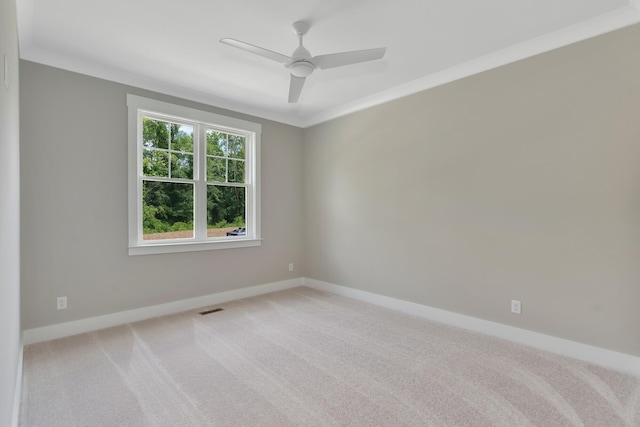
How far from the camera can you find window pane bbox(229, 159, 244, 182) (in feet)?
14.5

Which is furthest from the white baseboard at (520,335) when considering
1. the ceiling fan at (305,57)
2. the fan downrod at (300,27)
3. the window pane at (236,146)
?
the fan downrod at (300,27)

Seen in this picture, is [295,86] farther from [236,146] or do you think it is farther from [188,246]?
[188,246]

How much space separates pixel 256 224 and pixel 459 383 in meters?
3.23

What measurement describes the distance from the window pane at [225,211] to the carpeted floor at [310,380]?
1.38m

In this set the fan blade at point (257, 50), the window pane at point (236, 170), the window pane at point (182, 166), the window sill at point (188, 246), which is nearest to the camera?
the fan blade at point (257, 50)

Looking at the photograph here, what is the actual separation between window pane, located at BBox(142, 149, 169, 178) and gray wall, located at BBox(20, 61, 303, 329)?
0.23 metres

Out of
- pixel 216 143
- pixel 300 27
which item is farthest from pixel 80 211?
pixel 300 27

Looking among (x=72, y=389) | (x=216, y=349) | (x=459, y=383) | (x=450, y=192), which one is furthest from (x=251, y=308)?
(x=450, y=192)

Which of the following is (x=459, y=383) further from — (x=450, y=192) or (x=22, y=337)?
(x=22, y=337)

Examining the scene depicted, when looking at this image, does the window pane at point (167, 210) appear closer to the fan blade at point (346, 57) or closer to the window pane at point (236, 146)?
the window pane at point (236, 146)

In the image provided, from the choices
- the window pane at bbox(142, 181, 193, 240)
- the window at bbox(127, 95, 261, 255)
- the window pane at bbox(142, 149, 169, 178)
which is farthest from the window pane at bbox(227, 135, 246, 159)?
the window pane at bbox(142, 149, 169, 178)

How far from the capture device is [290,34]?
267 cm

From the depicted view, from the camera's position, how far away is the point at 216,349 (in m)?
2.75

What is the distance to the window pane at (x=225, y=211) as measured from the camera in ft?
13.7
